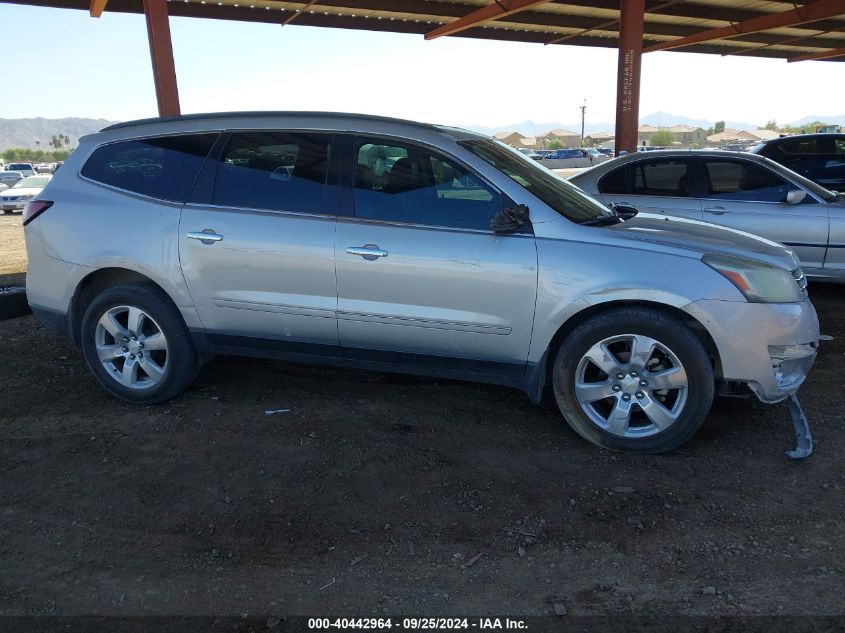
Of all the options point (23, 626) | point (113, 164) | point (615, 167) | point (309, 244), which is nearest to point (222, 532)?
point (23, 626)

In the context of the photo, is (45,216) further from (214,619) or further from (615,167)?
(615,167)

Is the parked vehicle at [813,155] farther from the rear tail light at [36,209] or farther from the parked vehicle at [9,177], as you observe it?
the parked vehicle at [9,177]

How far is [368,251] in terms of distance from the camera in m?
3.84

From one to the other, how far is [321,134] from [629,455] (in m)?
2.65

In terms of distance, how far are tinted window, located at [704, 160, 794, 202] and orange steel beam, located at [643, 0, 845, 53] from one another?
477 inches

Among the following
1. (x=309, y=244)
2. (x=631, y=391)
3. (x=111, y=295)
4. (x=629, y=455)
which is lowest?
(x=629, y=455)

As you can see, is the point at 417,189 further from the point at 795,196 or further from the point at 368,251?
the point at 795,196

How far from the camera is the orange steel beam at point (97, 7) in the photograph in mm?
11812

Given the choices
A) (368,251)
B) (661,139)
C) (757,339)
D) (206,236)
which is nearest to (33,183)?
(206,236)

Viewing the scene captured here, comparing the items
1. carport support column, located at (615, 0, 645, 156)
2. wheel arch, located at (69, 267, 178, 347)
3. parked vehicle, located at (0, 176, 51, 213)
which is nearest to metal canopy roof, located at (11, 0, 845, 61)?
carport support column, located at (615, 0, 645, 156)

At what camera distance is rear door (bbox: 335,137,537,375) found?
12.1 feet

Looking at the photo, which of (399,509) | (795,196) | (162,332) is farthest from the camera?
(795,196)

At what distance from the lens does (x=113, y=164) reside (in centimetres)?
444

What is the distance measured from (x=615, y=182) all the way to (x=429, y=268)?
4157mm
